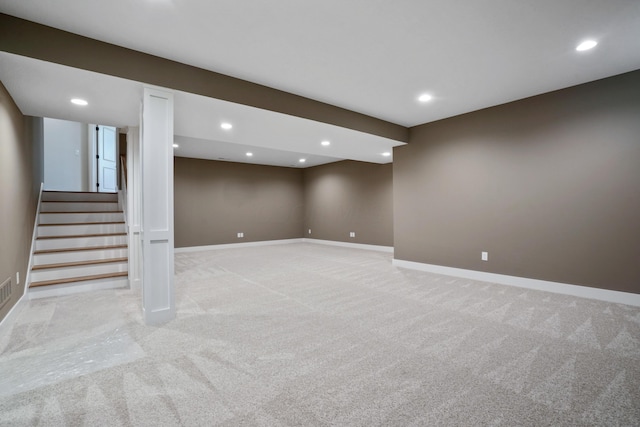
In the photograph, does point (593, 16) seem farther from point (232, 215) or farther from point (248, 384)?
point (232, 215)

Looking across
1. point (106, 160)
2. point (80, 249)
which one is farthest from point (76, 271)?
point (106, 160)

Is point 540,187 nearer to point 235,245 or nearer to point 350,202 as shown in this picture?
point 350,202

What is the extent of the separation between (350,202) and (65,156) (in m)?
7.51

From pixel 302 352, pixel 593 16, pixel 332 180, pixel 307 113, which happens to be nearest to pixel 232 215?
pixel 332 180

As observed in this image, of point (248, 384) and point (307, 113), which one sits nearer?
point (248, 384)

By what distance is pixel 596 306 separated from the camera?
3.11 meters

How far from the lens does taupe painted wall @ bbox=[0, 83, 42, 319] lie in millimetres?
2643

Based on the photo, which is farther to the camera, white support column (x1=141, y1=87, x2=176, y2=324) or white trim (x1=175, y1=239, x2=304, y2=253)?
white trim (x1=175, y1=239, x2=304, y2=253)

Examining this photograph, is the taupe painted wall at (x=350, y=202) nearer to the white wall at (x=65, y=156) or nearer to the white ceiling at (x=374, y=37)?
the white ceiling at (x=374, y=37)

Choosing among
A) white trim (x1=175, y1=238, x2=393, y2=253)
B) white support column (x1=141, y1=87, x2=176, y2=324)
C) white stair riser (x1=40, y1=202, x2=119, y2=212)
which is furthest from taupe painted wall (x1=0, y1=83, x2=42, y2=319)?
white trim (x1=175, y1=238, x2=393, y2=253)

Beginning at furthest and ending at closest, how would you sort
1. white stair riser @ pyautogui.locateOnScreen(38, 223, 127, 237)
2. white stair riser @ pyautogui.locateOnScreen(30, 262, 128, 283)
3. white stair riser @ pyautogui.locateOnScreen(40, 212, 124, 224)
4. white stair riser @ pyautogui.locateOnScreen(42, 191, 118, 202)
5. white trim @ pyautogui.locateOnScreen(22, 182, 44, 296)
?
white stair riser @ pyautogui.locateOnScreen(42, 191, 118, 202) → white stair riser @ pyautogui.locateOnScreen(40, 212, 124, 224) → white stair riser @ pyautogui.locateOnScreen(38, 223, 127, 237) → white stair riser @ pyautogui.locateOnScreen(30, 262, 128, 283) → white trim @ pyautogui.locateOnScreen(22, 182, 44, 296)

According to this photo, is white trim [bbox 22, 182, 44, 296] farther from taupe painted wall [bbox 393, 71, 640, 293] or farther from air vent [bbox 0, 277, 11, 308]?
taupe painted wall [bbox 393, 71, 640, 293]

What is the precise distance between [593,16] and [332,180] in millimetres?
6826

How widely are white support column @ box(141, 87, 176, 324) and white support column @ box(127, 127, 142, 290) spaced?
141cm
